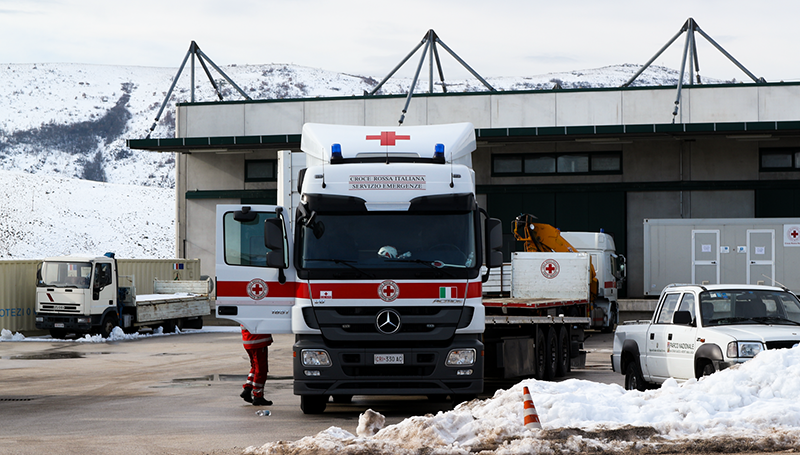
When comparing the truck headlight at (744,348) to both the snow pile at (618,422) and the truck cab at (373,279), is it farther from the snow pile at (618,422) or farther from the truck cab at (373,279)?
the truck cab at (373,279)

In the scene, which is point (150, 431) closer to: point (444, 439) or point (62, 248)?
point (444, 439)

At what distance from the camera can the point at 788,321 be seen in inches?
456

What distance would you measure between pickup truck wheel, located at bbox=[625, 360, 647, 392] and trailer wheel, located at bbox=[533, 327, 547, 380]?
2591 millimetres

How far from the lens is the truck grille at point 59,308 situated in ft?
89.9

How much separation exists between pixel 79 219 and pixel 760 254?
219 ft

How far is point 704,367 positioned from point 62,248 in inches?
2808

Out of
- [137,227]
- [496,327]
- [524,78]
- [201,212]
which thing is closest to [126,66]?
[524,78]

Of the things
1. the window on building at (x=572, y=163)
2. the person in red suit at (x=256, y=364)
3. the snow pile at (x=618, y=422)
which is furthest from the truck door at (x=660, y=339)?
the window on building at (x=572, y=163)

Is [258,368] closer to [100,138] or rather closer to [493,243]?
[493,243]

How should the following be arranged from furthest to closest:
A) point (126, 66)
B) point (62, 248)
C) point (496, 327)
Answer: point (126, 66)
point (62, 248)
point (496, 327)

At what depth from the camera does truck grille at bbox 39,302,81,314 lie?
89.9 feet

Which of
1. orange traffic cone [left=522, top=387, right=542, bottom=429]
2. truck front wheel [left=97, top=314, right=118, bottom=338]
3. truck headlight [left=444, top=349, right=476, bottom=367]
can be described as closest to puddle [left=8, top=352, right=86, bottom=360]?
truck front wheel [left=97, top=314, right=118, bottom=338]

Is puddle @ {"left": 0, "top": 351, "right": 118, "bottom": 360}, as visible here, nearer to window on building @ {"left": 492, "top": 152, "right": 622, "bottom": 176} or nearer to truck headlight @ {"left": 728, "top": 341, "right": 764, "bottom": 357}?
truck headlight @ {"left": 728, "top": 341, "right": 764, "bottom": 357}

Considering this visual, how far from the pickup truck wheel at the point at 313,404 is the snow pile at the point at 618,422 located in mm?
2328
